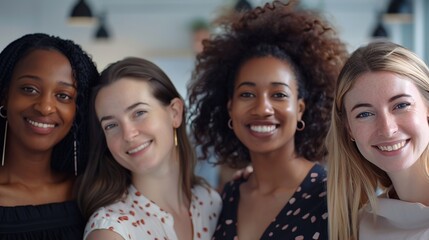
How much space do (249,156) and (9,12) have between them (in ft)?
18.6

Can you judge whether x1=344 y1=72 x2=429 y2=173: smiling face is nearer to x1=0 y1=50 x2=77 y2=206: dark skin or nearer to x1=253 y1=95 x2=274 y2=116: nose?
x1=253 y1=95 x2=274 y2=116: nose

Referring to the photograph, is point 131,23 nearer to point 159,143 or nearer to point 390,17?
point 390,17

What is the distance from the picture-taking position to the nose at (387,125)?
5.83ft

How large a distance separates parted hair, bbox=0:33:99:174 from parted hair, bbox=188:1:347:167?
58 centimetres

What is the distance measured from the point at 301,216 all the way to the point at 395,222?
36 cm

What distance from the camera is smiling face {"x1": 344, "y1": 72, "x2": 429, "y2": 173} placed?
1794 mm

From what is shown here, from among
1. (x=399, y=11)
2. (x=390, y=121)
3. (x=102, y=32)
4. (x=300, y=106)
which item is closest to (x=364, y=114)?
(x=390, y=121)

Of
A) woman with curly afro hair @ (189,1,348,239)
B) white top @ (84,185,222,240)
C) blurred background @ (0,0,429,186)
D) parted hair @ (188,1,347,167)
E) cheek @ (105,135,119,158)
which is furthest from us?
blurred background @ (0,0,429,186)

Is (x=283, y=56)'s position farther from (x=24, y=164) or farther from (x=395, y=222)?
(x=24, y=164)

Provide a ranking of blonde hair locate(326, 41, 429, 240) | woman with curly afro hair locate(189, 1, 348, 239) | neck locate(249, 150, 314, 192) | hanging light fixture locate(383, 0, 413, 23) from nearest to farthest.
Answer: blonde hair locate(326, 41, 429, 240) → woman with curly afro hair locate(189, 1, 348, 239) → neck locate(249, 150, 314, 192) → hanging light fixture locate(383, 0, 413, 23)

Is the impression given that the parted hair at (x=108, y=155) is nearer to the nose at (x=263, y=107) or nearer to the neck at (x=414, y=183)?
the nose at (x=263, y=107)

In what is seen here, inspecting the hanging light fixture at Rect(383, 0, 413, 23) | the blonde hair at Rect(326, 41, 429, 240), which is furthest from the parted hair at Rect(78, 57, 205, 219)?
the hanging light fixture at Rect(383, 0, 413, 23)

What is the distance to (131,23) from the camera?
29.1 feet

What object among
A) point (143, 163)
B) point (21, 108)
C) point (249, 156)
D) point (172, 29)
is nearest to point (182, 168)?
point (143, 163)
